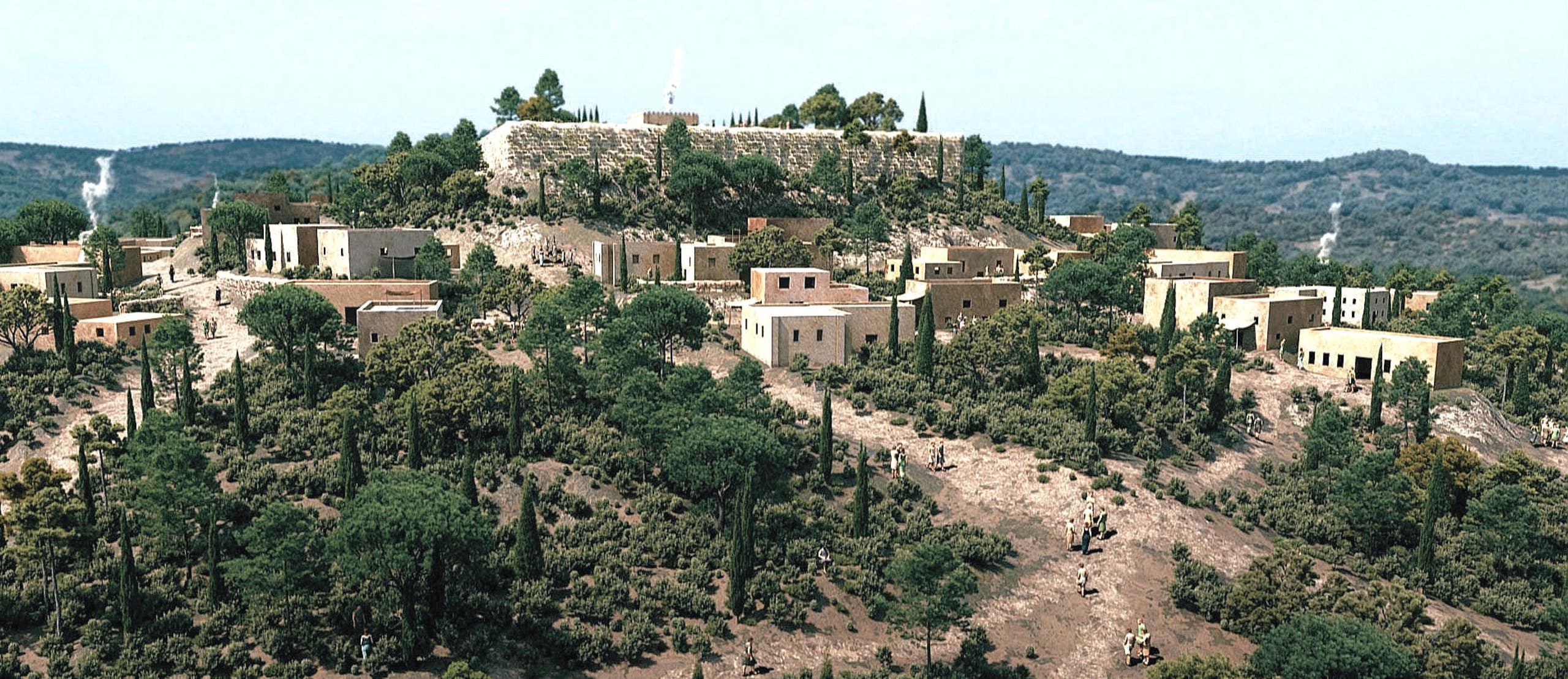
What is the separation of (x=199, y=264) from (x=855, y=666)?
66327mm

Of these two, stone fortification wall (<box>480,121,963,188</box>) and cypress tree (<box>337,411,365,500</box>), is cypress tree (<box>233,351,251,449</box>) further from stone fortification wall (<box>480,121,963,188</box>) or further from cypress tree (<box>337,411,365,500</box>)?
stone fortification wall (<box>480,121,963,188</box>)

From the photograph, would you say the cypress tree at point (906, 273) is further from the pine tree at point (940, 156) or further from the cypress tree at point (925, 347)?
the pine tree at point (940, 156)

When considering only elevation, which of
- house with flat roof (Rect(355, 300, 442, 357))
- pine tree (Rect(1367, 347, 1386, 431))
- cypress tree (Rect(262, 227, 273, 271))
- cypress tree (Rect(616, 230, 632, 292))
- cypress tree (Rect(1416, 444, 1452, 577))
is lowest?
cypress tree (Rect(1416, 444, 1452, 577))

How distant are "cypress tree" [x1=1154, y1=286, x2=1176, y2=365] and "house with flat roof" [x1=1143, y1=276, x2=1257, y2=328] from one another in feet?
18.3

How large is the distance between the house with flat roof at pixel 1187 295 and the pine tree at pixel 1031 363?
17246mm

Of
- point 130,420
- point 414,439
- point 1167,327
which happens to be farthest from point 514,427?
point 1167,327

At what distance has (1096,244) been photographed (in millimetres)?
90438

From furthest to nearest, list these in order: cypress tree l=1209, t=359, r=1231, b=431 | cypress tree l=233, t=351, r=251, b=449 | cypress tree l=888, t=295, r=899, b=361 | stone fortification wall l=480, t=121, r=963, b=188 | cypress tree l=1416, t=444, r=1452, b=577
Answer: stone fortification wall l=480, t=121, r=963, b=188 → cypress tree l=888, t=295, r=899, b=361 → cypress tree l=1209, t=359, r=1231, b=431 → cypress tree l=233, t=351, r=251, b=449 → cypress tree l=1416, t=444, r=1452, b=577

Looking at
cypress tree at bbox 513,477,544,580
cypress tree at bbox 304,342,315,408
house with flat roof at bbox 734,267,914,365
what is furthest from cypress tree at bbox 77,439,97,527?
house with flat roof at bbox 734,267,914,365

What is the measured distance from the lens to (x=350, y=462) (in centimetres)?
4347

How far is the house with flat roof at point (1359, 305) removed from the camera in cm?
8344

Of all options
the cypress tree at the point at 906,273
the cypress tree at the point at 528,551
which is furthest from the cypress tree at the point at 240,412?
the cypress tree at the point at 906,273

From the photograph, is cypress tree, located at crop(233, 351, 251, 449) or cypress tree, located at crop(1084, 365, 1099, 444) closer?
cypress tree, located at crop(233, 351, 251, 449)

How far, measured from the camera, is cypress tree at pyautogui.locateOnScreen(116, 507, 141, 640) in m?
35.4
